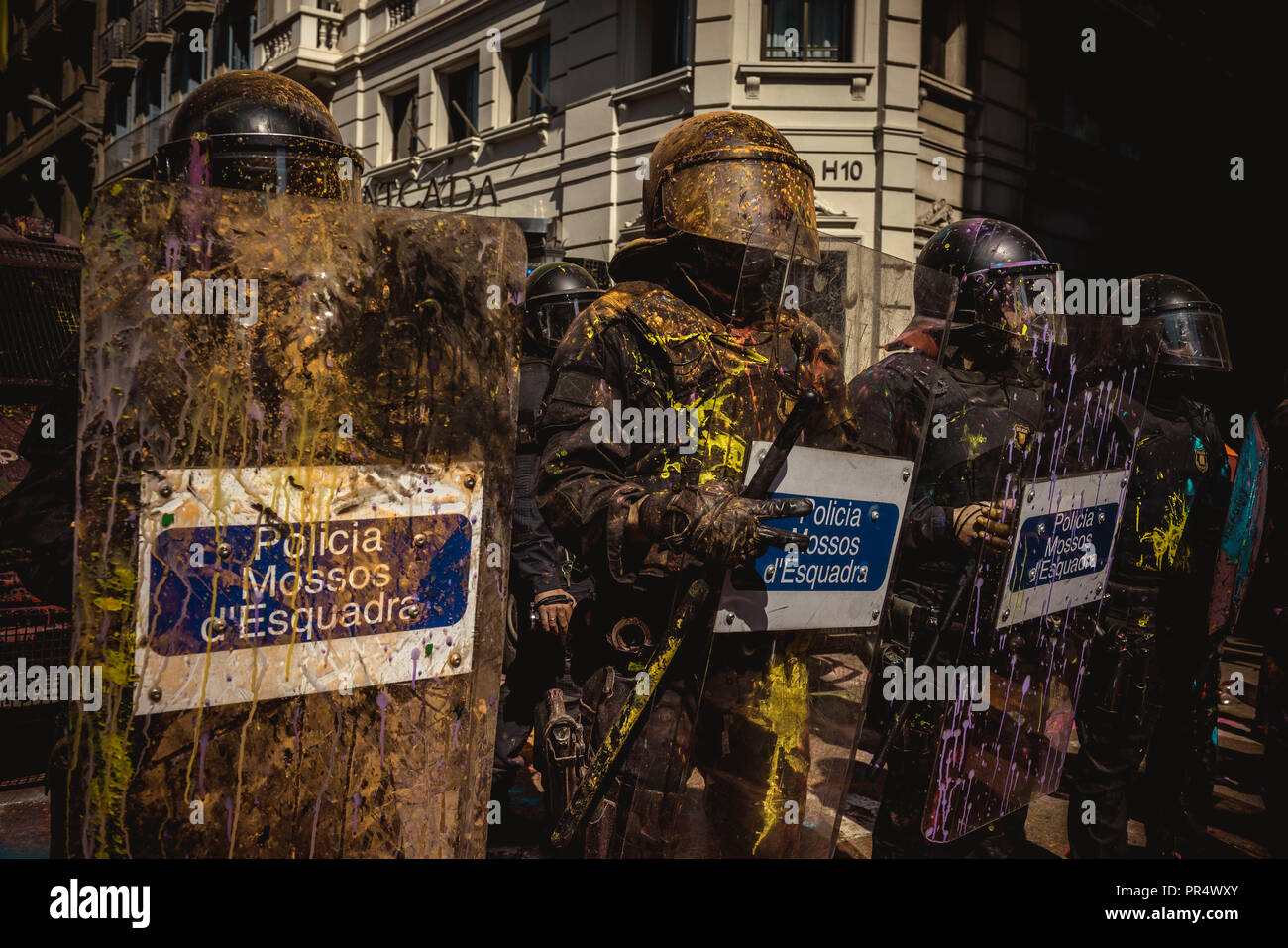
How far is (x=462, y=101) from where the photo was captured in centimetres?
1420

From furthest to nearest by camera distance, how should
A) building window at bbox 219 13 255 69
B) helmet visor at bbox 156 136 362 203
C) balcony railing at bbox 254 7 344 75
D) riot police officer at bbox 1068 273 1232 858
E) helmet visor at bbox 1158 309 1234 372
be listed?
building window at bbox 219 13 255 69
balcony railing at bbox 254 7 344 75
helmet visor at bbox 1158 309 1234 372
riot police officer at bbox 1068 273 1232 858
helmet visor at bbox 156 136 362 203

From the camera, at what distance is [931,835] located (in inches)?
107

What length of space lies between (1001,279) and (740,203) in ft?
4.67

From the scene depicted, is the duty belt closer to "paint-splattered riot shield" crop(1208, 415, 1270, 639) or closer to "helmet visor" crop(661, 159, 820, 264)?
"paint-splattered riot shield" crop(1208, 415, 1270, 639)

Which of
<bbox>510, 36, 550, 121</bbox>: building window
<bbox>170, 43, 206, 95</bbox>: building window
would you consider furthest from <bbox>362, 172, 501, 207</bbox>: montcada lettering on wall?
<bbox>170, 43, 206, 95</bbox>: building window

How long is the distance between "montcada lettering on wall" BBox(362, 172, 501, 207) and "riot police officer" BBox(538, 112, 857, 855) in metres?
11.5

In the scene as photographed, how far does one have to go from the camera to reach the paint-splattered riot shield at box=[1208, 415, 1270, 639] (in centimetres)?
359

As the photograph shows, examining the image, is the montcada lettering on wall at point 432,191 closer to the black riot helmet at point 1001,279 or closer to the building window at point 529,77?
the building window at point 529,77

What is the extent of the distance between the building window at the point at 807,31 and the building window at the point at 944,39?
1.33 m

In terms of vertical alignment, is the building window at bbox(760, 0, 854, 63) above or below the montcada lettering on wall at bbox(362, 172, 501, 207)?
above

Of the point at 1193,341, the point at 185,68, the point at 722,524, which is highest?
the point at 185,68

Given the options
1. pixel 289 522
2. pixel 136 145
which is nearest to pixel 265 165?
pixel 289 522

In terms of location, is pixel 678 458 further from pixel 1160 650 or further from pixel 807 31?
pixel 807 31

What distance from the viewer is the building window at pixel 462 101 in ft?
45.5
